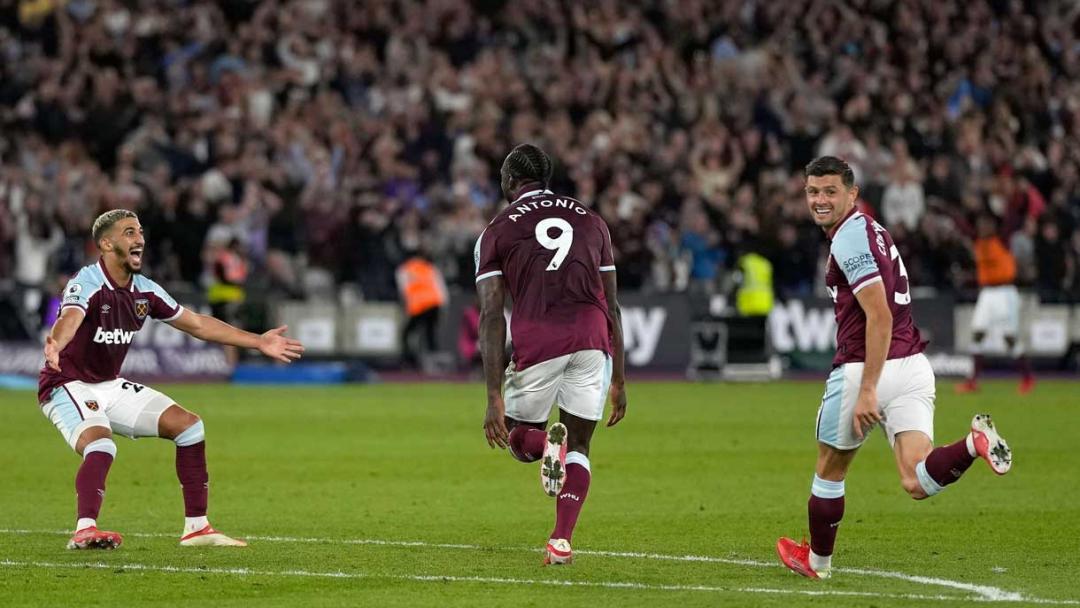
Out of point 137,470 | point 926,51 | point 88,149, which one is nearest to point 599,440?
point 137,470

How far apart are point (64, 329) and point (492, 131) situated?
19379 millimetres

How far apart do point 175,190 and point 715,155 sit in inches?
364

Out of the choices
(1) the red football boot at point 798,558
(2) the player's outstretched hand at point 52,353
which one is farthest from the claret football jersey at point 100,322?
(1) the red football boot at point 798,558

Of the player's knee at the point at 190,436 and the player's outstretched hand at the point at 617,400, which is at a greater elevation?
the player's outstretched hand at the point at 617,400

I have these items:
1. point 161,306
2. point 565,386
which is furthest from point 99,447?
point 565,386

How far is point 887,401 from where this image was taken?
8750 millimetres

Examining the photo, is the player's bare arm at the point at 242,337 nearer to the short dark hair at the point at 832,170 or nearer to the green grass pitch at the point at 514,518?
the green grass pitch at the point at 514,518

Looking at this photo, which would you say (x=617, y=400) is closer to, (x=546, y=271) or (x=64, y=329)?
(x=546, y=271)

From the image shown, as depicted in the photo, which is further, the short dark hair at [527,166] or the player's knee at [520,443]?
the short dark hair at [527,166]

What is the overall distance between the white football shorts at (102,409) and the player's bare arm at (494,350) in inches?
84.9

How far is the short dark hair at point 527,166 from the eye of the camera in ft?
31.4

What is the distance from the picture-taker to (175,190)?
27438 mm

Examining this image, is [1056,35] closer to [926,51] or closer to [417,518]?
[926,51]

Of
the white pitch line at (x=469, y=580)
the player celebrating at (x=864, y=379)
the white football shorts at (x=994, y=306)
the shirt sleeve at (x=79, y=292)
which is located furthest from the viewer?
the white football shorts at (x=994, y=306)
